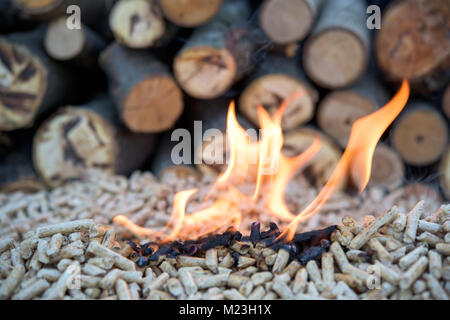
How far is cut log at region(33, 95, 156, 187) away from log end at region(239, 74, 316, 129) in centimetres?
92

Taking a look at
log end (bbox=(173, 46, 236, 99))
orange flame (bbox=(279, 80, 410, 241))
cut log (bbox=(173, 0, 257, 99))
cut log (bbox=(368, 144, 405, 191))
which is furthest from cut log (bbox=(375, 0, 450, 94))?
log end (bbox=(173, 46, 236, 99))

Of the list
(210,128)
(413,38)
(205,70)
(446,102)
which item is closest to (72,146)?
(210,128)

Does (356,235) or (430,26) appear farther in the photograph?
(430,26)

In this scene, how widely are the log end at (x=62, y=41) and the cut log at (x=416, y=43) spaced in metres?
1.99

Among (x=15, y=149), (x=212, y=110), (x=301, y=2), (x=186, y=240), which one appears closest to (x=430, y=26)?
(x=301, y=2)

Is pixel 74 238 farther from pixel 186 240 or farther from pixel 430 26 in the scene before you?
pixel 430 26

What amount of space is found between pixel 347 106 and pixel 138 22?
1.47 metres

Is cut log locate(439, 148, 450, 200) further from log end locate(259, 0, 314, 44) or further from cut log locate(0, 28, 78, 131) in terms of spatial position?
cut log locate(0, 28, 78, 131)

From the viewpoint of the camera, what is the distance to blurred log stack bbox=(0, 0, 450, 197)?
2654 mm

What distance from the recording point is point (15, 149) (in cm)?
329

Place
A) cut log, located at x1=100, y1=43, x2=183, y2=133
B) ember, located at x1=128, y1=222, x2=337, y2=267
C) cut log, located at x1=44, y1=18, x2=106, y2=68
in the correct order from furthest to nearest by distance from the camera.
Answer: cut log, located at x1=44, y1=18, x2=106, y2=68 < cut log, located at x1=100, y1=43, x2=183, y2=133 < ember, located at x1=128, y1=222, x2=337, y2=267
